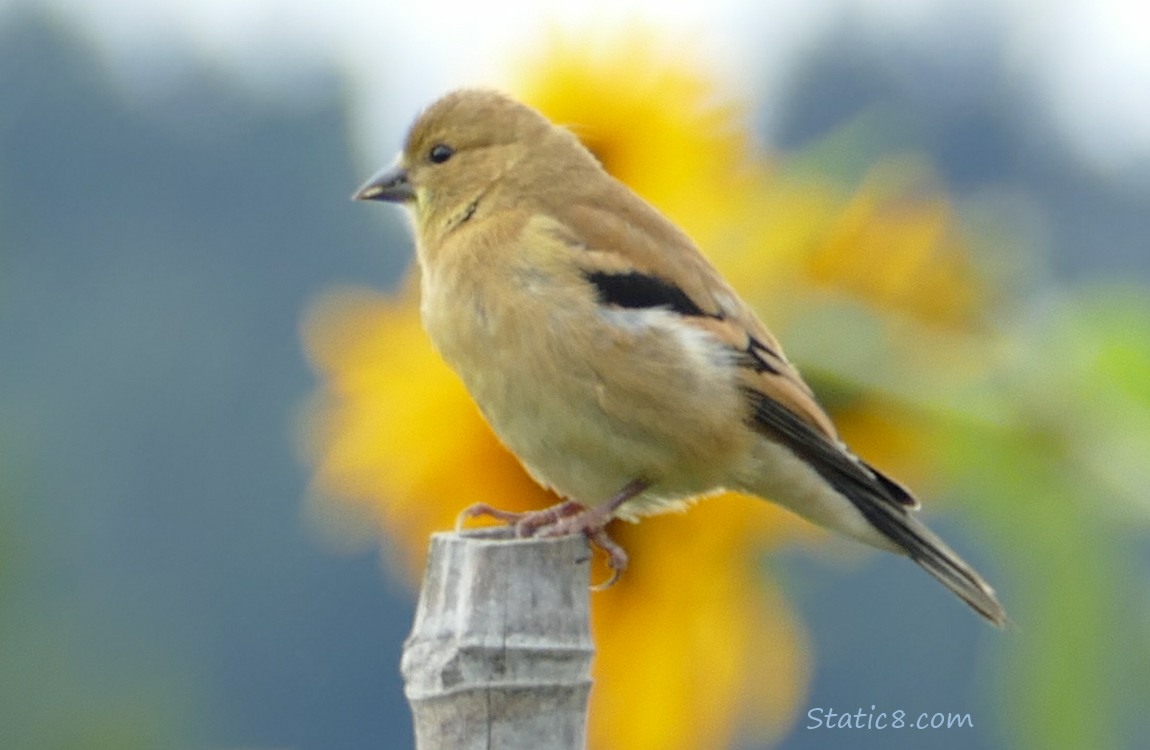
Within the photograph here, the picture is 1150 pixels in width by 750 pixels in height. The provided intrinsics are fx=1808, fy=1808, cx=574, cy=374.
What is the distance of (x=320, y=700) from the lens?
1334 centimetres

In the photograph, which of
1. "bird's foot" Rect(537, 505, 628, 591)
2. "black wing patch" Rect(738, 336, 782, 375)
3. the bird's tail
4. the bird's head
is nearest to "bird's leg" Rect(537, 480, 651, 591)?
"bird's foot" Rect(537, 505, 628, 591)

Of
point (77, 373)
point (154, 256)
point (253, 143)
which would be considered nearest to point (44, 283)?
point (77, 373)

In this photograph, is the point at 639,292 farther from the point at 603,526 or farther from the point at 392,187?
the point at 392,187

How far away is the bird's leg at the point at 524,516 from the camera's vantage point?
8.54 ft

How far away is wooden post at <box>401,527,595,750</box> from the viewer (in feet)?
7.37

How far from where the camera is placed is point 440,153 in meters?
3.99

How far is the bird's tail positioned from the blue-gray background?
0.06 metres

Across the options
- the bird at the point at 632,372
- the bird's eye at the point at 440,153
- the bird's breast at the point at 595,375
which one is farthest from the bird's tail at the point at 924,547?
the bird's eye at the point at 440,153

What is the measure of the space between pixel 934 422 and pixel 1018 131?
65.2 inches

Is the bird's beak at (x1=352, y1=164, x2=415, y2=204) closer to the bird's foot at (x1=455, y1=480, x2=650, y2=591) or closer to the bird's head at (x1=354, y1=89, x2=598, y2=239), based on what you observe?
the bird's head at (x1=354, y1=89, x2=598, y2=239)

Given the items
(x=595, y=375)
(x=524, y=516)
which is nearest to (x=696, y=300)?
(x=595, y=375)

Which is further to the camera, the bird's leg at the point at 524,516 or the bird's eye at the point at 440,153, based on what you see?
the bird's eye at the point at 440,153

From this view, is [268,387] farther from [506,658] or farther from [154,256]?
[506,658]

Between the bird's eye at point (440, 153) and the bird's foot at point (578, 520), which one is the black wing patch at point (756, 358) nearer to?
the bird's foot at point (578, 520)
